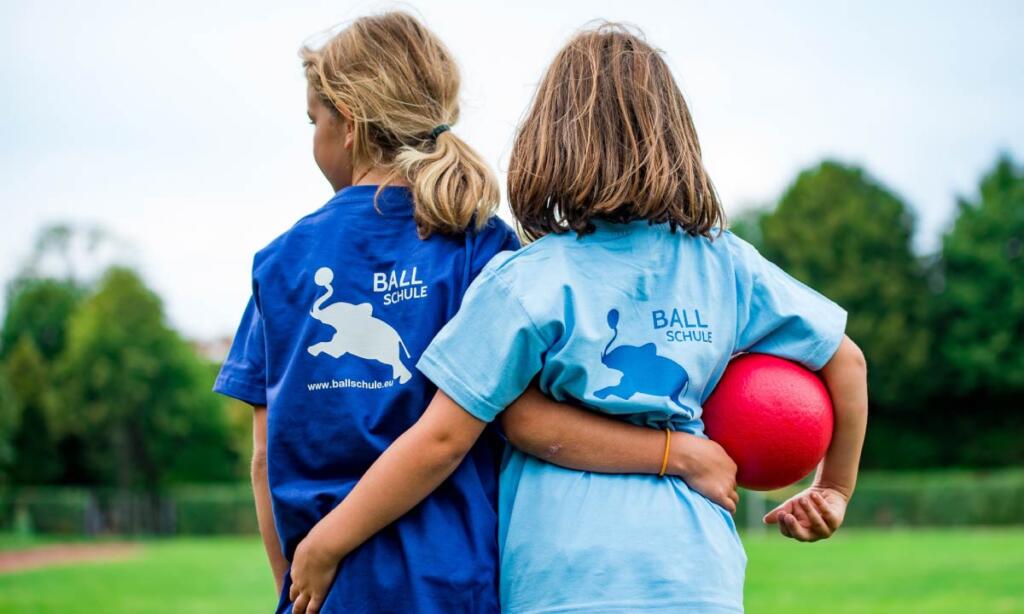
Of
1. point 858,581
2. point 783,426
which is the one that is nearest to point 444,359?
point 783,426

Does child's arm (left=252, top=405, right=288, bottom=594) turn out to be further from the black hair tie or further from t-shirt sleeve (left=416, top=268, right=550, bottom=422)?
the black hair tie

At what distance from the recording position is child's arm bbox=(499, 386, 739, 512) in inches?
91.4

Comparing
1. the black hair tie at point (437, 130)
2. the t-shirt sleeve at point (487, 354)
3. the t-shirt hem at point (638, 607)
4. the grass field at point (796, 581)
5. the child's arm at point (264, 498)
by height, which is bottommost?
the grass field at point (796, 581)

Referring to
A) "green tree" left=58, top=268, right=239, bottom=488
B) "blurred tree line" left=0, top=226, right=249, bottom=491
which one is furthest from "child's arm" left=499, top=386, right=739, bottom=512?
"green tree" left=58, top=268, right=239, bottom=488

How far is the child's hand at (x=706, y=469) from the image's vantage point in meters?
2.37

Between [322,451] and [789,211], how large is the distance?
46.2 meters

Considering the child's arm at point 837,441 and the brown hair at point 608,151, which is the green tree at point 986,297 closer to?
the child's arm at point 837,441

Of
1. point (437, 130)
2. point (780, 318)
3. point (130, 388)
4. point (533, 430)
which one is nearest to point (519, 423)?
point (533, 430)

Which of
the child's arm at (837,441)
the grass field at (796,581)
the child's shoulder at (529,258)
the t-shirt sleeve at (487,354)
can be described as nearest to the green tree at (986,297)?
the grass field at (796,581)

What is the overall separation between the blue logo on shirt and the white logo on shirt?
0.44 meters

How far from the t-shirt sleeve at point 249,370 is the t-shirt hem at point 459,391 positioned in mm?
487

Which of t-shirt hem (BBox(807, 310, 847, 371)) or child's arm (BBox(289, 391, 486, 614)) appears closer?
child's arm (BBox(289, 391, 486, 614))

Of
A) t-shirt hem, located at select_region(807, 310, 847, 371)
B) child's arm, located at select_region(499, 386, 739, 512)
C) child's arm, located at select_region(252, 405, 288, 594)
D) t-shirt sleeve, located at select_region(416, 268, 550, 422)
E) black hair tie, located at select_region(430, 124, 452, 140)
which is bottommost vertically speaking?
child's arm, located at select_region(252, 405, 288, 594)

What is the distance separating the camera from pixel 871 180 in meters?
46.7
